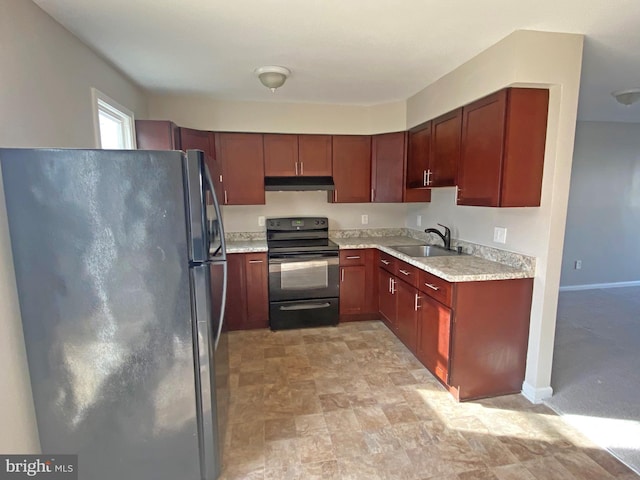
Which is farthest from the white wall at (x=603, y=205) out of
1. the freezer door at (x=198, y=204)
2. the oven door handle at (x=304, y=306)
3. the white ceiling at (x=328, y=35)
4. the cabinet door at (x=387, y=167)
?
the freezer door at (x=198, y=204)

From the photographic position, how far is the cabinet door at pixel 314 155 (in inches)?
148

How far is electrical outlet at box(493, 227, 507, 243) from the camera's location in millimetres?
2566

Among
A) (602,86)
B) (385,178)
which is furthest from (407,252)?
(602,86)

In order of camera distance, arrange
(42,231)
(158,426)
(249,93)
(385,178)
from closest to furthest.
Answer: (42,231) → (158,426) → (249,93) → (385,178)

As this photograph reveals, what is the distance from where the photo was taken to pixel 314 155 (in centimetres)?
379

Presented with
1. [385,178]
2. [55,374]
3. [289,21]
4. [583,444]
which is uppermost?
[289,21]

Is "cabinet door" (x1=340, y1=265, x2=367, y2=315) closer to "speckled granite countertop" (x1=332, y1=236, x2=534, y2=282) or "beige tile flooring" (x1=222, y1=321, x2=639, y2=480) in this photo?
"speckled granite countertop" (x1=332, y1=236, x2=534, y2=282)

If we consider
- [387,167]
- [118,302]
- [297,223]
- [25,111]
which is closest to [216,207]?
[118,302]

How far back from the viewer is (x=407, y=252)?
323 cm

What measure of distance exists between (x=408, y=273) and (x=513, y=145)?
1289 millimetres

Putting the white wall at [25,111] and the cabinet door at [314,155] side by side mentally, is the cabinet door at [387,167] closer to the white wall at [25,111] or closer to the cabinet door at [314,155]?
the cabinet door at [314,155]

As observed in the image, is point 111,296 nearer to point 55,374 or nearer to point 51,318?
point 51,318

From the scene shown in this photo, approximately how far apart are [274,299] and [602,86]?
150 inches

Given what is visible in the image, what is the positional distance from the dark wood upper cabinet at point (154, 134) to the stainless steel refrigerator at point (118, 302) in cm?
171
